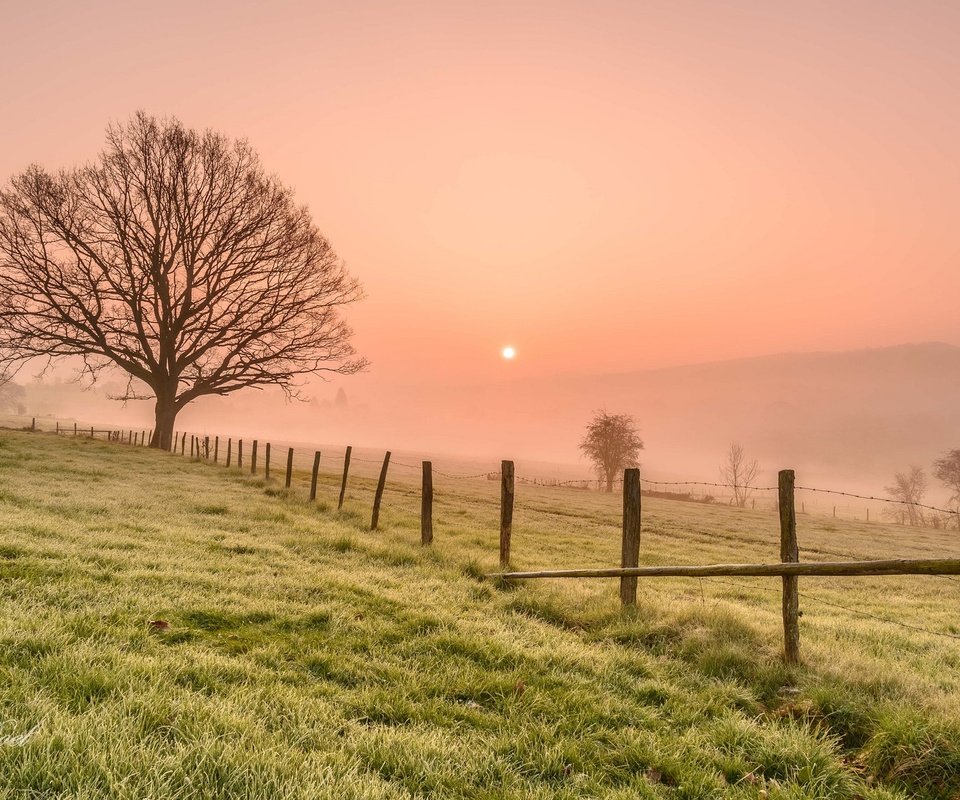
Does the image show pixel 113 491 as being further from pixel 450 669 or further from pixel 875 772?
pixel 875 772

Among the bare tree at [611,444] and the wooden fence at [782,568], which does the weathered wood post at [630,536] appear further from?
the bare tree at [611,444]

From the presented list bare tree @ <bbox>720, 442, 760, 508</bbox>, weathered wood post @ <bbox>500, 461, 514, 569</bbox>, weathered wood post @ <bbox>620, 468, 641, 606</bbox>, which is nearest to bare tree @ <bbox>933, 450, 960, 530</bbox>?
bare tree @ <bbox>720, 442, 760, 508</bbox>

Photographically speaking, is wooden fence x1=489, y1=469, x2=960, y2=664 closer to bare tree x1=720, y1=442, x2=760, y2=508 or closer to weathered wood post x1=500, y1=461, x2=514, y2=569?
weathered wood post x1=500, y1=461, x2=514, y2=569

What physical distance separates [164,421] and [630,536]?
32.5m

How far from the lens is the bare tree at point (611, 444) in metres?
69.4

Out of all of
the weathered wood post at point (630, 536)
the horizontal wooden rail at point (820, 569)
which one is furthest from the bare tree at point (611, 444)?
the horizontal wooden rail at point (820, 569)

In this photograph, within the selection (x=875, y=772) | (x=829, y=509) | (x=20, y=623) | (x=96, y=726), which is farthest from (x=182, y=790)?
(x=829, y=509)

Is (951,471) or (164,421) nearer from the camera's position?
(164,421)

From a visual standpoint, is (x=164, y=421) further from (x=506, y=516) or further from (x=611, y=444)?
(x=611, y=444)

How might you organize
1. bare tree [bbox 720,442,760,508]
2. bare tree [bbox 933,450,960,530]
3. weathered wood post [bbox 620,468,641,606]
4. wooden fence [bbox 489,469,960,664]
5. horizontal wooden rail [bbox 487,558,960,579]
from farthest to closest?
bare tree [bbox 720,442,760,508] → bare tree [bbox 933,450,960,530] → weathered wood post [bbox 620,468,641,606] → wooden fence [bbox 489,469,960,664] → horizontal wooden rail [bbox 487,558,960,579]

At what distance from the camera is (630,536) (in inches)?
333

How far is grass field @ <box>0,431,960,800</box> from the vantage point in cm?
342

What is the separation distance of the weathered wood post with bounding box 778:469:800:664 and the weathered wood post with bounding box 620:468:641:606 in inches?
75.7

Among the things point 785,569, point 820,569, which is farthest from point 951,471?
point 820,569
